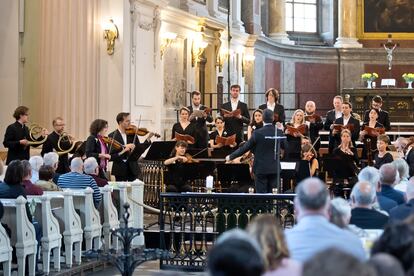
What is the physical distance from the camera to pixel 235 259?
4035 mm

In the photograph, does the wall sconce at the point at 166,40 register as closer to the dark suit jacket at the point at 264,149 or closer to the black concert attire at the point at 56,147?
the black concert attire at the point at 56,147

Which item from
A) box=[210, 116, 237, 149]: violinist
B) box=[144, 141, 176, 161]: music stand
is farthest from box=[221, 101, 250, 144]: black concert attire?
box=[144, 141, 176, 161]: music stand

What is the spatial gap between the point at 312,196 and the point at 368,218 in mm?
1594

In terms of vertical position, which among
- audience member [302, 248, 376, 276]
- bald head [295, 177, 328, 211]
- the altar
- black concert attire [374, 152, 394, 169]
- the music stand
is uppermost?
the altar

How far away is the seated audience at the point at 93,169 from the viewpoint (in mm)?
12586

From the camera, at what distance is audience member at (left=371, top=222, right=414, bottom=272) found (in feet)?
16.1

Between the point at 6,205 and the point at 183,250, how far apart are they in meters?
2.98

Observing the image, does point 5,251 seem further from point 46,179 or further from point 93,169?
point 93,169

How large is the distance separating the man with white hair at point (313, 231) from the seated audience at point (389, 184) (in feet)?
10.0

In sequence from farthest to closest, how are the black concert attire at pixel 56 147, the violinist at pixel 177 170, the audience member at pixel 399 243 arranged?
the black concert attire at pixel 56 147
the violinist at pixel 177 170
the audience member at pixel 399 243

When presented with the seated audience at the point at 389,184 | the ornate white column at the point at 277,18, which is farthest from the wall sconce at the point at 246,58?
the seated audience at the point at 389,184

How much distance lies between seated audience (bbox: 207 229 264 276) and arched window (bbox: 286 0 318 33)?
29632 mm

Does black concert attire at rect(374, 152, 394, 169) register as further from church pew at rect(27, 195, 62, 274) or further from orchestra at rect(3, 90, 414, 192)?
church pew at rect(27, 195, 62, 274)

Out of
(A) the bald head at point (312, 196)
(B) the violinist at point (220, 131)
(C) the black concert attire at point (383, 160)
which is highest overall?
(B) the violinist at point (220, 131)
